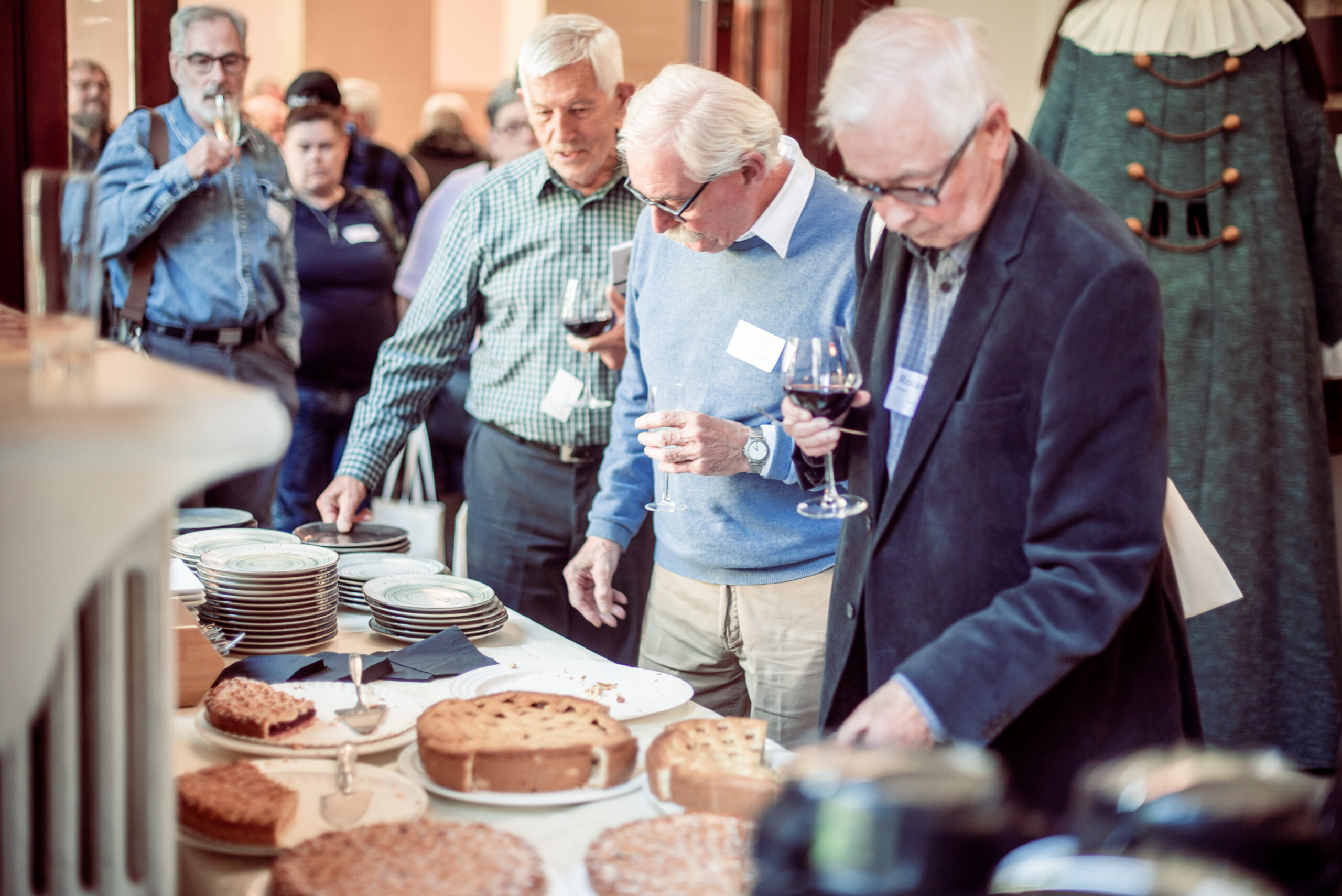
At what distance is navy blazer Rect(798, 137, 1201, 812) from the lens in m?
1.33

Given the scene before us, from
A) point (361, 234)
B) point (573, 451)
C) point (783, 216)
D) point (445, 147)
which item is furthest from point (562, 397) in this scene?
point (445, 147)

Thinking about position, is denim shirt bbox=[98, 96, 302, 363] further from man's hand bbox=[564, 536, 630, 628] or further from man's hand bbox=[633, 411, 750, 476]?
man's hand bbox=[633, 411, 750, 476]

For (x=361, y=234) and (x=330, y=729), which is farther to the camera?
(x=361, y=234)

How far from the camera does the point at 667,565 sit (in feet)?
7.72

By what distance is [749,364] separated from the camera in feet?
7.10

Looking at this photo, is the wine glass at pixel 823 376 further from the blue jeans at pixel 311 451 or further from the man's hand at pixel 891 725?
the blue jeans at pixel 311 451

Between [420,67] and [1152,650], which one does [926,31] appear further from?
[420,67]

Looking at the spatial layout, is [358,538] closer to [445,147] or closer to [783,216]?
[783,216]

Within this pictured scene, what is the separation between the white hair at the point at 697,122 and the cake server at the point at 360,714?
101 centimetres

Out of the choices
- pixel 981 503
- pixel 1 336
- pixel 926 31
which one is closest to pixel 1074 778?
pixel 981 503

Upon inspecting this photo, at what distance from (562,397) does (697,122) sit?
2.95 ft

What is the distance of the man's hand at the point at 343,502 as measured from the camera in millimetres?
2457

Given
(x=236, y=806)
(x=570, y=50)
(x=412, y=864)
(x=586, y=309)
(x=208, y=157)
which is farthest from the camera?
(x=208, y=157)

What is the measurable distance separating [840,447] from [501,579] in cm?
130
